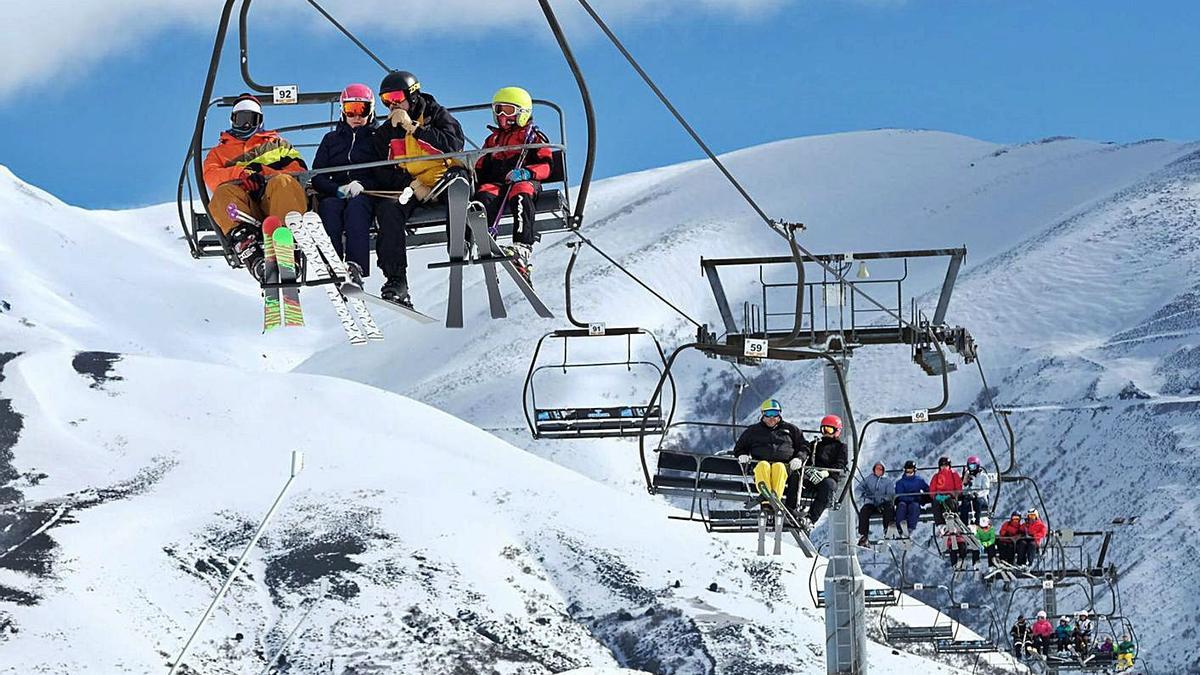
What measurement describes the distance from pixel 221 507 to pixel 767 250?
8857 centimetres

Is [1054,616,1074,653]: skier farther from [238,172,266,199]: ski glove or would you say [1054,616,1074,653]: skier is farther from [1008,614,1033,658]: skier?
[238,172,266,199]: ski glove

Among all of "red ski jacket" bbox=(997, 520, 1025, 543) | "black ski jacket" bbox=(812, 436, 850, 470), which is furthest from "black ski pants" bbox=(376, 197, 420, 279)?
"red ski jacket" bbox=(997, 520, 1025, 543)

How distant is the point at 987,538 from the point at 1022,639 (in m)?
4.68

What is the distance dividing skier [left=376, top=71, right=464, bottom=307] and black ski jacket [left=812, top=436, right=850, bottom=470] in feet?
19.9

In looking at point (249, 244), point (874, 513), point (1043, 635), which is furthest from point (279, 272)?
point (1043, 635)

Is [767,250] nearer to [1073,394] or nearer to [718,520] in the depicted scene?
[1073,394]

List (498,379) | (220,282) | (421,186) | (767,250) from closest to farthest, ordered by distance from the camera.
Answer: (421,186) → (498,379) → (767,250) → (220,282)

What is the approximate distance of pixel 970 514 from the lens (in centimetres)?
Answer: 2602

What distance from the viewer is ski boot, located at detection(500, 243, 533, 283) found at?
12.7 metres

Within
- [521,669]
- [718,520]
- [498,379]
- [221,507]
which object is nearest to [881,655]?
[521,669]

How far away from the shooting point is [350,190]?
12.8m

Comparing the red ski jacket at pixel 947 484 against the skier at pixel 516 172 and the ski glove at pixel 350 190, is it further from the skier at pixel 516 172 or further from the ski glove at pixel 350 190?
the ski glove at pixel 350 190

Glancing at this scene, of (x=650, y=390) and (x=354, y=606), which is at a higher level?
(x=650, y=390)

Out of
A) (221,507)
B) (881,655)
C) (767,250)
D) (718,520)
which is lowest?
(718,520)
